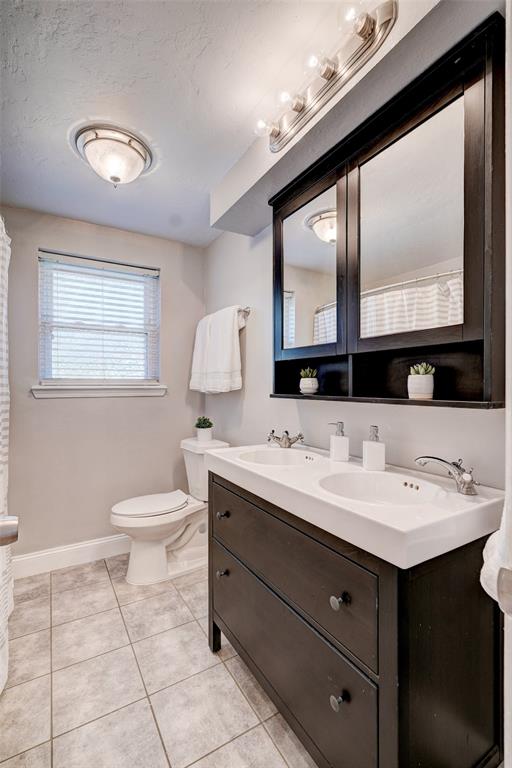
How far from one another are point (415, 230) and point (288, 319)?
73cm

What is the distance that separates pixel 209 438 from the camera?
2.70 meters

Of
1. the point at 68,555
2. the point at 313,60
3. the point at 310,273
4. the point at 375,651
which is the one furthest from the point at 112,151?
the point at 68,555

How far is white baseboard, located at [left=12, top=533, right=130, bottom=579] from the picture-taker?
7.85 feet

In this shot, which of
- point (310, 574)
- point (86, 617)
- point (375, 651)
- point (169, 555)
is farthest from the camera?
point (169, 555)

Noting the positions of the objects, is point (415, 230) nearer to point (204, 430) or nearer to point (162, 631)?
point (204, 430)

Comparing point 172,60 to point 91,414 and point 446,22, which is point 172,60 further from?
point 91,414

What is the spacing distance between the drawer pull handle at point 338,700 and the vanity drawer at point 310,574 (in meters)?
0.13

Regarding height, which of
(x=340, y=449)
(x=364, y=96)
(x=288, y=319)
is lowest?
(x=340, y=449)

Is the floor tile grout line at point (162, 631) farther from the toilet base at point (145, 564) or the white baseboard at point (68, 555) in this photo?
the white baseboard at point (68, 555)

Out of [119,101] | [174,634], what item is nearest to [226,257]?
[119,101]

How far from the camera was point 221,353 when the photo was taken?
98.3 inches

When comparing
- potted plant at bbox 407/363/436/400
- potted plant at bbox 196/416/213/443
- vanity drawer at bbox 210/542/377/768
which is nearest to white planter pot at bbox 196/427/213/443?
potted plant at bbox 196/416/213/443

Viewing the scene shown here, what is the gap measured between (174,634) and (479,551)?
1.52 metres

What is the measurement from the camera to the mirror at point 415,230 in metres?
1.10
